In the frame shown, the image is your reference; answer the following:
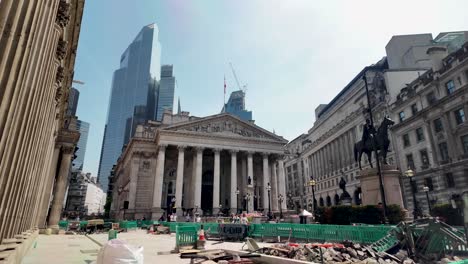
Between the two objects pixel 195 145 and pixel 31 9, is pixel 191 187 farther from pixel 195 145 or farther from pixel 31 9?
pixel 31 9

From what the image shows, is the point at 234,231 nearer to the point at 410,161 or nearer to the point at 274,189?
the point at 410,161

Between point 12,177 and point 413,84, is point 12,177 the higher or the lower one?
the lower one

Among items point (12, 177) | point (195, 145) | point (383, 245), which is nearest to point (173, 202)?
point (195, 145)

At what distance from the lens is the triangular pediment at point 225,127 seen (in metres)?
52.5

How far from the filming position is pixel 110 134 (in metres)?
198

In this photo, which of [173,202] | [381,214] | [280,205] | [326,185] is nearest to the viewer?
[381,214]

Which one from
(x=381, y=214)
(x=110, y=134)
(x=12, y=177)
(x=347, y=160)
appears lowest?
(x=381, y=214)

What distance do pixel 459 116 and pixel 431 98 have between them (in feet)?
19.2

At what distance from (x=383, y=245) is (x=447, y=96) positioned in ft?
111

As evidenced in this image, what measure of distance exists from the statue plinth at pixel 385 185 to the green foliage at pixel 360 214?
974mm

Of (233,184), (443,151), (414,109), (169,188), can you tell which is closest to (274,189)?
(233,184)

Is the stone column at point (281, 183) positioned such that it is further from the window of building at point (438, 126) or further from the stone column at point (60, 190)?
the stone column at point (60, 190)

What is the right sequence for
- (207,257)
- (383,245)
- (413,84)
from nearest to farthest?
(207,257)
(383,245)
(413,84)

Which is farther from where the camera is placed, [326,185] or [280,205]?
[326,185]
